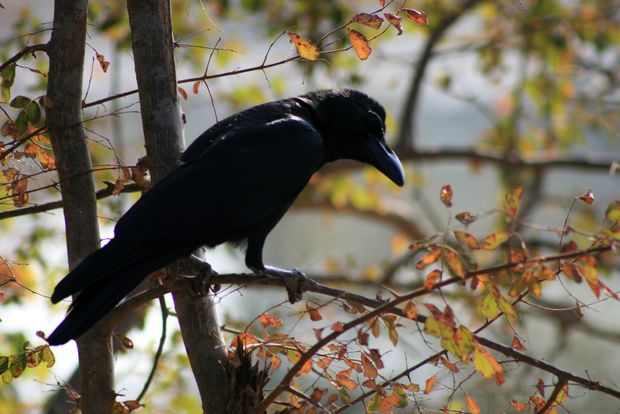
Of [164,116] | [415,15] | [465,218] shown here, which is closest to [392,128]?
[164,116]

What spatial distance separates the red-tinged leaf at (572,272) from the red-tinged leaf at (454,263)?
216 mm

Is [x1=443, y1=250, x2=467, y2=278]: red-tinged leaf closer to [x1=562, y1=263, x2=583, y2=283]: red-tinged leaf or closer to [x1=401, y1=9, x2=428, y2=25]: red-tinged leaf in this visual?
[x1=562, y1=263, x2=583, y2=283]: red-tinged leaf

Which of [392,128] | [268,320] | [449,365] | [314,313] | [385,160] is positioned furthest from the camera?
[392,128]

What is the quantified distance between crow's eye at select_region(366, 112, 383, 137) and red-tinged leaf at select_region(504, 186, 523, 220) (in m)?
1.64

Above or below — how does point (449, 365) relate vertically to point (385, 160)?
below

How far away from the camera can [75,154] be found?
238cm

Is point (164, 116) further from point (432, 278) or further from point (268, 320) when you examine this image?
point (432, 278)

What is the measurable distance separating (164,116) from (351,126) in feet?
3.75

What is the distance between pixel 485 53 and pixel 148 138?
4074 millimetres

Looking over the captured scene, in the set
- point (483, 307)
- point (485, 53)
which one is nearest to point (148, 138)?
point (483, 307)

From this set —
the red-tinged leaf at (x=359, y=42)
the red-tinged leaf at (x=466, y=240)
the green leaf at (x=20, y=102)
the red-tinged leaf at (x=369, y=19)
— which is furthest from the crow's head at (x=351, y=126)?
the red-tinged leaf at (x=466, y=240)

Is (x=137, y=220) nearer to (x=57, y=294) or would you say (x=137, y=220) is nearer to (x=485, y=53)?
(x=57, y=294)

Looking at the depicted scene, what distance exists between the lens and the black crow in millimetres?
2359

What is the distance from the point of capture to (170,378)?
4430 mm
